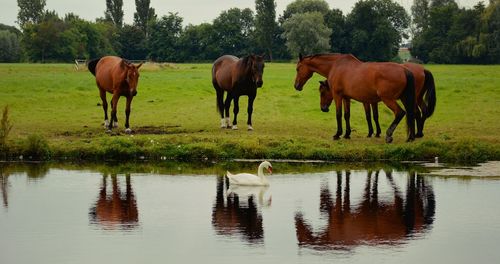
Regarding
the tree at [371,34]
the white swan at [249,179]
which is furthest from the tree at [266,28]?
the white swan at [249,179]

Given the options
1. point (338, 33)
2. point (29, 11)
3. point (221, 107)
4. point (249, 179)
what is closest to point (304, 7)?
point (338, 33)

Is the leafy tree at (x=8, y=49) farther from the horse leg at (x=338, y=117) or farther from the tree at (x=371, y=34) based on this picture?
the horse leg at (x=338, y=117)

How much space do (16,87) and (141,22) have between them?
345 feet

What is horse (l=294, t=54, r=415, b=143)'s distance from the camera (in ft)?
75.3

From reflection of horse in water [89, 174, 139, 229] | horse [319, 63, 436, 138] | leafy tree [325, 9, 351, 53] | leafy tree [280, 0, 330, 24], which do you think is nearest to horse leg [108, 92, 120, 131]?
horse [319, 63, 436, 138]

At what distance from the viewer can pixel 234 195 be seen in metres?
17.2

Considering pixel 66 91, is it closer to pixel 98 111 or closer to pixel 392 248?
pixel 98 111

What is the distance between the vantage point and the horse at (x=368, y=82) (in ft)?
75.3

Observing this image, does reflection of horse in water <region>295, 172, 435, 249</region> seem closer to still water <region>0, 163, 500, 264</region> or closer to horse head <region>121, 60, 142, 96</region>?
still water <region>0, 163, 500, 264</region>

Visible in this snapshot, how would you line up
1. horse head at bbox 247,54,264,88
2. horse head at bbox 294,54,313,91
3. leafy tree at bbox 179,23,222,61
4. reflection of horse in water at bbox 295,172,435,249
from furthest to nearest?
leafy tree at bbox 179,23,222,61, horse head at bbox 294,54,313,91, horse head at bbox 247,54,264,88, reflection of horse in water at bbox 295,172,435,249

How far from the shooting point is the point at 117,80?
85.0ft

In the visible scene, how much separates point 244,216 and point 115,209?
2308 mm

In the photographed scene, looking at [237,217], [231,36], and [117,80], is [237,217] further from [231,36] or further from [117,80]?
[231,36]

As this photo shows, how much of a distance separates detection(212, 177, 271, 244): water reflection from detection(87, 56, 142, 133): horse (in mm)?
7700
